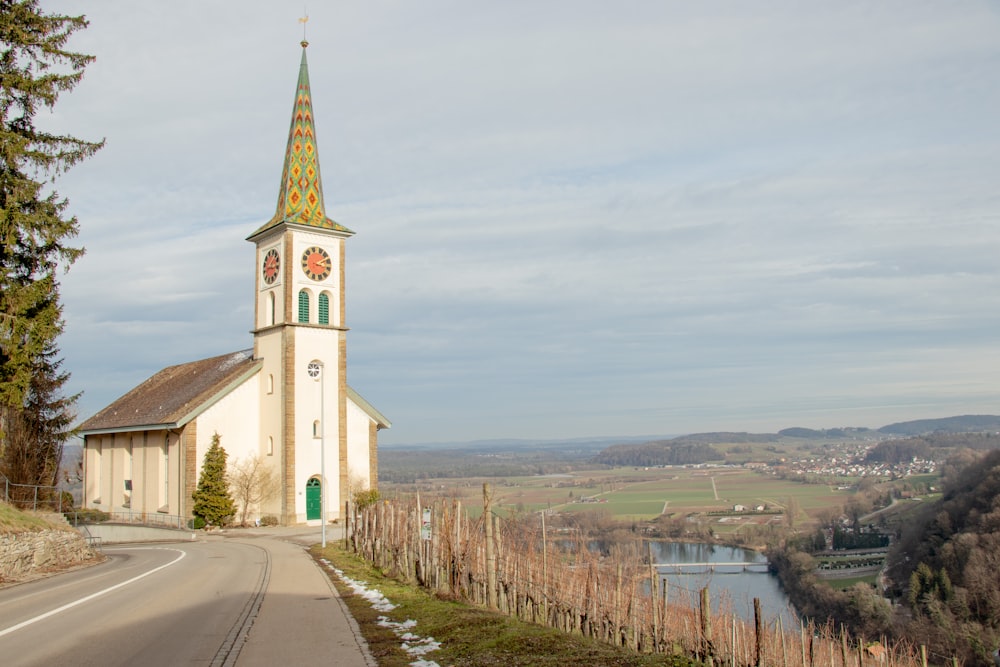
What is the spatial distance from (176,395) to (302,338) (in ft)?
33.9

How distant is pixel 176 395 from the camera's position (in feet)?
159

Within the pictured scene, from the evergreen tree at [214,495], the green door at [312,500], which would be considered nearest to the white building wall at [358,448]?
the green door at [312,500]

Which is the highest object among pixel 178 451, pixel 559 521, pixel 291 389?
pixel 291 389

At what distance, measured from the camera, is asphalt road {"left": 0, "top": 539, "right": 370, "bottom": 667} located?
10.9 meters

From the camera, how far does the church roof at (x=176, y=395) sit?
43.4m

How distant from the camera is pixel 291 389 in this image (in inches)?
1677

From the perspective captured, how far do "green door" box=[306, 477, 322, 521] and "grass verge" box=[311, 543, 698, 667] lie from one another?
27.9 meters

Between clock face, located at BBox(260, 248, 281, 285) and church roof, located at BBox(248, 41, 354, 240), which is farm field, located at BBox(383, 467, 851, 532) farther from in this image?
church roof, located at BBox(248, 41, 354, 240)

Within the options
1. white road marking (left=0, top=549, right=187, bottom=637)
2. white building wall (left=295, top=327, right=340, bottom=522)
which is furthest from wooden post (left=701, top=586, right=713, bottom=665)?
white building wall (left=295, top=327, right=340, bottom=522)

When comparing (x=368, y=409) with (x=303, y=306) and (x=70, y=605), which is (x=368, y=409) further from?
(x=70, y=605)

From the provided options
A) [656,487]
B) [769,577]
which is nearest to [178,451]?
[769,577]

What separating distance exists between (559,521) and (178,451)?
21768 millimetres

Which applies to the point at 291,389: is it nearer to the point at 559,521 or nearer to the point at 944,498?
the point at 559,521

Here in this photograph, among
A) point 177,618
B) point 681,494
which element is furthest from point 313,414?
point 681,494
